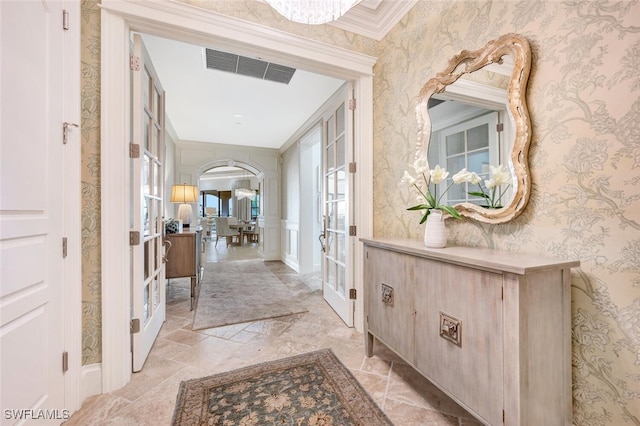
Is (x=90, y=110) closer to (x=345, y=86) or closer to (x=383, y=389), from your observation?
(x=345, y=86)

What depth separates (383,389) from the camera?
1.66 meters

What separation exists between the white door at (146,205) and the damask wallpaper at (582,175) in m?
0.21

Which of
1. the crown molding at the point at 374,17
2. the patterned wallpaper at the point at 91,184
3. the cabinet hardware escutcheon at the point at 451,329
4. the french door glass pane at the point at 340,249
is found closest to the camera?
the cabinet hardware escutcheon at the point at 451,329

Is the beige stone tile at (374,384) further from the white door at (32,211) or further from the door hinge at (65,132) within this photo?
the door hinge at (65,132)

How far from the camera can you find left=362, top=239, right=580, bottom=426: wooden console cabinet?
996mm

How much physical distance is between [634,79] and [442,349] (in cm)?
134

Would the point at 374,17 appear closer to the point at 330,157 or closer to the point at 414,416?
the point at 330,157

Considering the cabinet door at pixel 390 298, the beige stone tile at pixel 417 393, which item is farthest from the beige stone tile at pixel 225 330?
the beige stone tile at pixel 417 393

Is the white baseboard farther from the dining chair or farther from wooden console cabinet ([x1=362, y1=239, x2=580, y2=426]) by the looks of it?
the dining chair

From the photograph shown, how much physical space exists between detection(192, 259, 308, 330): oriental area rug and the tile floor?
0.48 ft

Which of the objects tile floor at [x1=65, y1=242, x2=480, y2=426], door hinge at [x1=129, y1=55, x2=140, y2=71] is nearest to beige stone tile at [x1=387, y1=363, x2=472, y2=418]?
tile floor at [x1=65, y1=242, x2=480, y2=426]

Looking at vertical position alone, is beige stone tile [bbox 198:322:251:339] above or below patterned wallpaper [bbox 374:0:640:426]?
below

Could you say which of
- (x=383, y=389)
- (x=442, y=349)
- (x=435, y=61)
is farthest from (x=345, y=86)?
(x=383, y=389)

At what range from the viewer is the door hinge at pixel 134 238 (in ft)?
5.67
